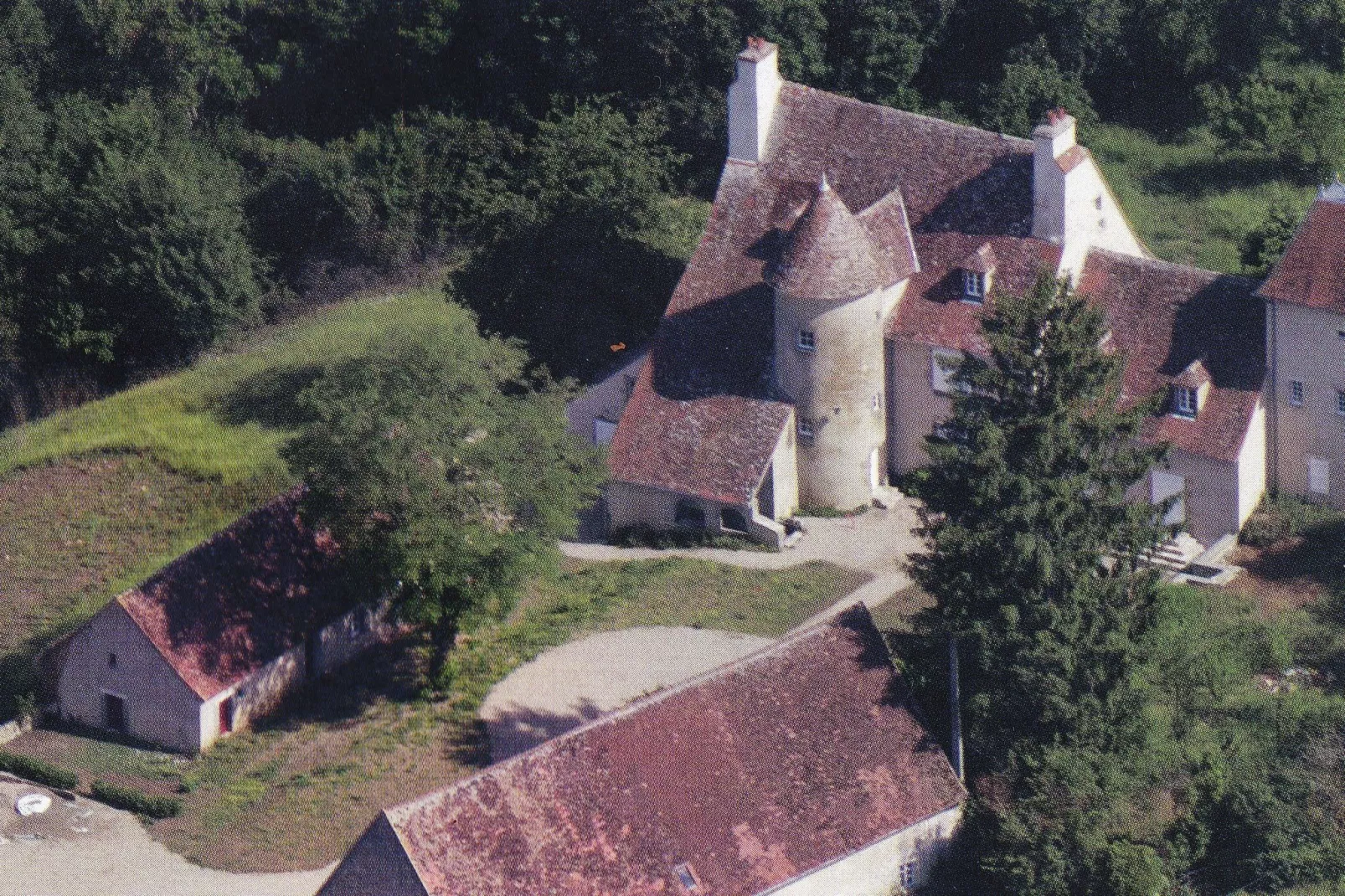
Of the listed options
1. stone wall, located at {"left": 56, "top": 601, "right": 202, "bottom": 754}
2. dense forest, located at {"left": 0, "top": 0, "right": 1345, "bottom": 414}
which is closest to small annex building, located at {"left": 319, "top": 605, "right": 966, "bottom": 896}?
stone wall, located at {"left": 56, "top": 601, "right": 202, "bottom": 754}

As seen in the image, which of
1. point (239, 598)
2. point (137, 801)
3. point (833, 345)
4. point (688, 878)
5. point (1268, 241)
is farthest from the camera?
point (1268, 241)

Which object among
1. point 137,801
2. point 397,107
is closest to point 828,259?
point 137,801

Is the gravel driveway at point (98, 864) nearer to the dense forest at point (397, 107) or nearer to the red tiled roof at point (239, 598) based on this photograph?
the red tiled roof at point (239, 598)

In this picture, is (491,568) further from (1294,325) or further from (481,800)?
(1294,325)

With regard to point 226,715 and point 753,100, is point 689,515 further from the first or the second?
point 226,715

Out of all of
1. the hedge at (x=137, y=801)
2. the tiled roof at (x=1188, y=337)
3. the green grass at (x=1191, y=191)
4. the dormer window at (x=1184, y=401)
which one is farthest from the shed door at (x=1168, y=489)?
the hedge at (x=137, y=801)

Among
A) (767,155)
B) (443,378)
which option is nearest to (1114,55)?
(767,155)
